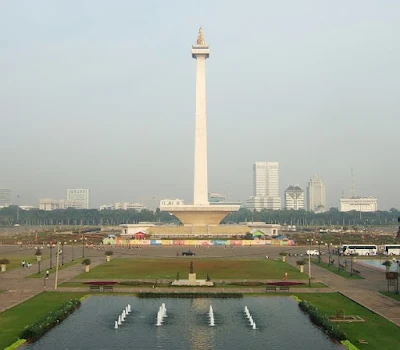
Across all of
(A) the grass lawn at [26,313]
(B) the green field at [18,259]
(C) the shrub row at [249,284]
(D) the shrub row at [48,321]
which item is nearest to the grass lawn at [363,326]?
(C) the shrub row at [249,284]

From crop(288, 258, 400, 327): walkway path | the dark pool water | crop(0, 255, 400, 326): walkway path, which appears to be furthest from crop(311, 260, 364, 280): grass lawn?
the dark pool water

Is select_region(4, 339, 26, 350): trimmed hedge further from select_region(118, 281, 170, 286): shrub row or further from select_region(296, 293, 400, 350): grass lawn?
select_region(118, 281, 170, 286): shrub row

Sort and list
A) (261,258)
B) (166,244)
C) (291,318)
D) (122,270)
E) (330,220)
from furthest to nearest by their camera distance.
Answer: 1. (330,220)
2. (166,244)
3. (261,258)
4. (122,270)
5. (291,318)

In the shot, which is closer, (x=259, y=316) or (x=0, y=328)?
(x=0, y=328)

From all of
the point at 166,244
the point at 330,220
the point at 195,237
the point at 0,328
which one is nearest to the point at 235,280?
the point at 0,328

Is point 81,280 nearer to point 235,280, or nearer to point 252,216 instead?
point 235,280

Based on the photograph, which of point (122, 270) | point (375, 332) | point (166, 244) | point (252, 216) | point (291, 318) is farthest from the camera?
point (252, 216)

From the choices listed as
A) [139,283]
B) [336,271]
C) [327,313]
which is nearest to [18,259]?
[139,283]
